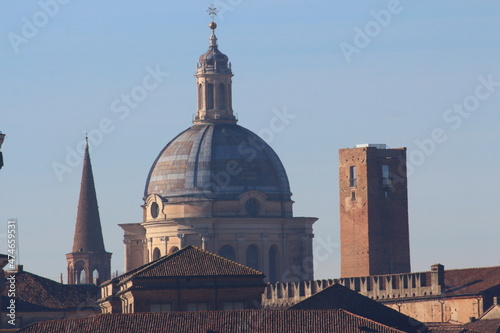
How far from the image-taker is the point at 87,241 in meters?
161

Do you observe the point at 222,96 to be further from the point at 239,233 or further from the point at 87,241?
the point at 87,241

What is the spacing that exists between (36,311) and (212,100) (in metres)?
42.9

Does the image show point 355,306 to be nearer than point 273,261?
Yes

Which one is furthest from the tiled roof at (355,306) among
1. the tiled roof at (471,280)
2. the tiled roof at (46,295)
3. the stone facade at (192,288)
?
the tiled roof at (471,280)

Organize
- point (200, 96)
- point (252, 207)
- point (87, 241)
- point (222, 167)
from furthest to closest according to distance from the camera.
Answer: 1. point (87, 241)
2. point (200, 96)
3. point (222, 167)
4. point (252, 207)

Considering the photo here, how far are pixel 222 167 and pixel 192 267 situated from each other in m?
55.1

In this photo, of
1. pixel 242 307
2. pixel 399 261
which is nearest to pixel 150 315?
pixel 242 307

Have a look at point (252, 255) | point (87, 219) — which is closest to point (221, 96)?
point (252, 255)

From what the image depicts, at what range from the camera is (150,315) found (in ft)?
268

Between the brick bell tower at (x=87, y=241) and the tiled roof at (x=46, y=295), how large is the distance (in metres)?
46.4

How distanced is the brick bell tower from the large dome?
14.8 metres

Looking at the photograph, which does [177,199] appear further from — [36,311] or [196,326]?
[196,326]

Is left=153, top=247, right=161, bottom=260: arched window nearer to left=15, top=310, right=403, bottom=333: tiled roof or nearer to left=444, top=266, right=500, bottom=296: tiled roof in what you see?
left=444, top=266, right=500, bottom=296: tiled roof

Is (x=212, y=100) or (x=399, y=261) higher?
(x=212, y=100)
